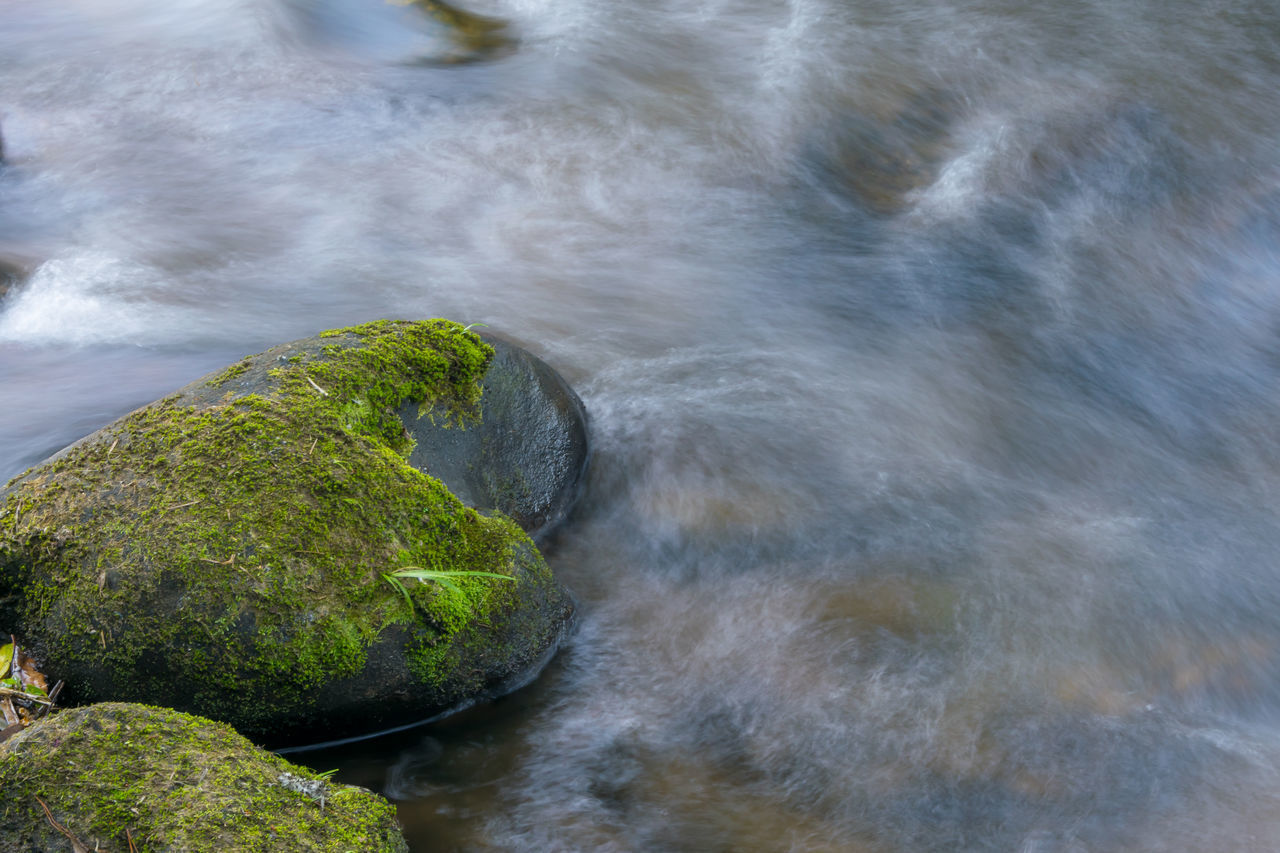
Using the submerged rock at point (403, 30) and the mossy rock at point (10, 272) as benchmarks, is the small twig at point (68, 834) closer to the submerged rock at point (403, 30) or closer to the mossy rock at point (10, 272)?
the mossy rock at point (10, 272)

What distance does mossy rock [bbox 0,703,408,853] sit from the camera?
2873 millimetres

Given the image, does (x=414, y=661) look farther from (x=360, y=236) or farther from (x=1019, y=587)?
(x=360, y=236)

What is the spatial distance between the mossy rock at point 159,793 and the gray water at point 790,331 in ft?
2.88

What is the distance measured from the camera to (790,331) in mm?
7074

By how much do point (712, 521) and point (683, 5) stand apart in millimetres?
7063

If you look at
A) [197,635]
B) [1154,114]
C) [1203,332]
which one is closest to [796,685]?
[197,635]

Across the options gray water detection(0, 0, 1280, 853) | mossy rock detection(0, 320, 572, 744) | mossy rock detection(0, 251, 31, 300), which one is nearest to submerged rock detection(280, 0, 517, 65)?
gray water detection(0, 0, 1280, 853)

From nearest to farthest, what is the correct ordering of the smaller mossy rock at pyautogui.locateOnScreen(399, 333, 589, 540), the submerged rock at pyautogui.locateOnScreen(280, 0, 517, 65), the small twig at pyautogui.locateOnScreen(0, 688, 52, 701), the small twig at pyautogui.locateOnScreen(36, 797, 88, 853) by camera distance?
the small twig at pyautogui.locateOnScreen(36, 797, 88, 853) < the small twig at pyautogui.locateOnScreen(0, 688, 52, 701) < the smaller mossy rock at pyautogui.locateOnScreen(399, 333, 589, 540) < the submerged rock at pyautogui.locateOnScreen(280, 0, 517, 65)

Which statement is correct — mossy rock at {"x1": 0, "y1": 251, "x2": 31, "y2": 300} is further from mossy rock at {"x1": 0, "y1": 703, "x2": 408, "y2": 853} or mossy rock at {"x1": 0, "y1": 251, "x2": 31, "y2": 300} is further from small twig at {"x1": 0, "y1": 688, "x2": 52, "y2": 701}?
mossy rock at {"x1": 0, "y1": 703, "x2": 408, "y2": 853}

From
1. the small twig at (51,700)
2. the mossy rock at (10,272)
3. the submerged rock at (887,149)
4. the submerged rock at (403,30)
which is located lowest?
the small twig at (51,700)

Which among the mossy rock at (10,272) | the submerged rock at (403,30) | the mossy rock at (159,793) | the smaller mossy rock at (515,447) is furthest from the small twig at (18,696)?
the submerged rock at (403,30)

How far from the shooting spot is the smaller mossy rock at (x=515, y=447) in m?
4.74

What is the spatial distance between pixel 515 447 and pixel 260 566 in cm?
167

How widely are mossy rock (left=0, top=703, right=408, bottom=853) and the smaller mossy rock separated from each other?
5.47 ft
